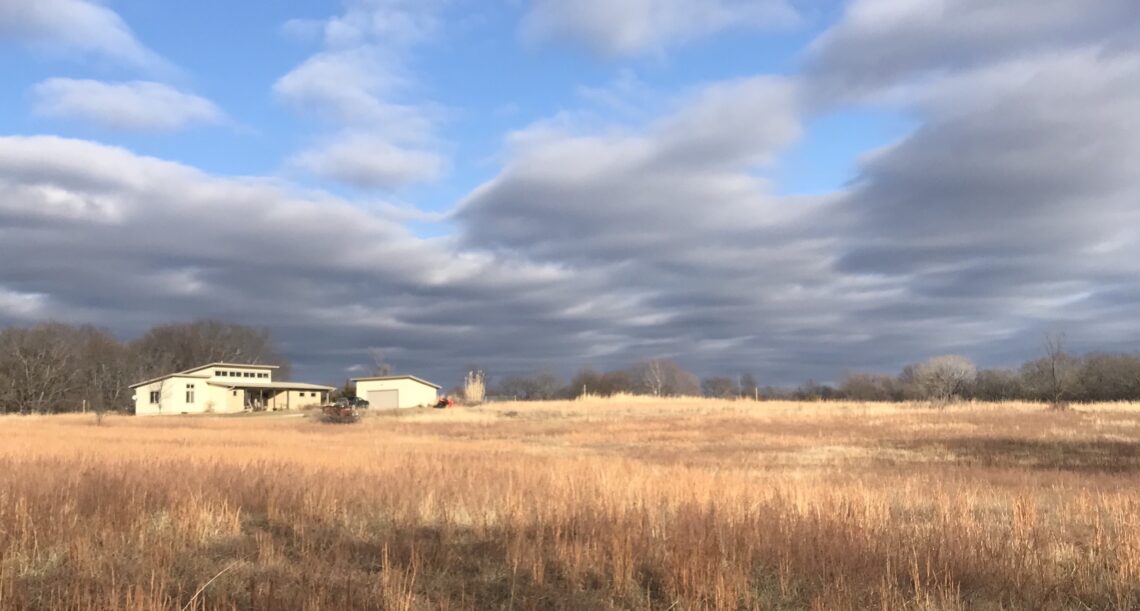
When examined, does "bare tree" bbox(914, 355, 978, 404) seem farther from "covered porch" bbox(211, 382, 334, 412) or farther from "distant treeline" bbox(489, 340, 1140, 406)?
"covered porch" bbox(211, 382, 334, 412)

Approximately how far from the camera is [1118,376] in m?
102

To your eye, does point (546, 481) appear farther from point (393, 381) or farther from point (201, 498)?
point (393, 381)

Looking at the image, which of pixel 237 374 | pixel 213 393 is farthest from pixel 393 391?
pixel 237 374

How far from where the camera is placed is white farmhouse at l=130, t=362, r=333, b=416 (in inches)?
2977

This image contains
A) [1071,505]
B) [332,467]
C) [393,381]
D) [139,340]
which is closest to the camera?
[1071,505]

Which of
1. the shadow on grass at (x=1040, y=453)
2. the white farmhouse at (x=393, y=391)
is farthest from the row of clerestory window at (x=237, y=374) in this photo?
the shadow on grass at (x=1040, y=453)

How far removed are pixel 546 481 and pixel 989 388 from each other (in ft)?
421

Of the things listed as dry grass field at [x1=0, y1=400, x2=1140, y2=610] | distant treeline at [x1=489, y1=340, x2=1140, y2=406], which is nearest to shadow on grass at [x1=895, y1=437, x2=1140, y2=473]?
dry grass field at [x1=0, y1=400, x2=1140, y2=610]

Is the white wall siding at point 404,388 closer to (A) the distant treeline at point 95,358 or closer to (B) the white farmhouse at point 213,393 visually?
(B) the white farmhouse at point 213,393

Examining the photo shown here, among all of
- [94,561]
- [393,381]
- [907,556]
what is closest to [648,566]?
[907,556]

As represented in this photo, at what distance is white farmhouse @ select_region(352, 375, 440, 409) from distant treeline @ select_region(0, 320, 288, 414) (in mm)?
27213

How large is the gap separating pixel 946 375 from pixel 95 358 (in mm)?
120707

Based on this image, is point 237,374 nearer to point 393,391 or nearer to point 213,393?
point 213,393

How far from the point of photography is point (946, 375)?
103 m
